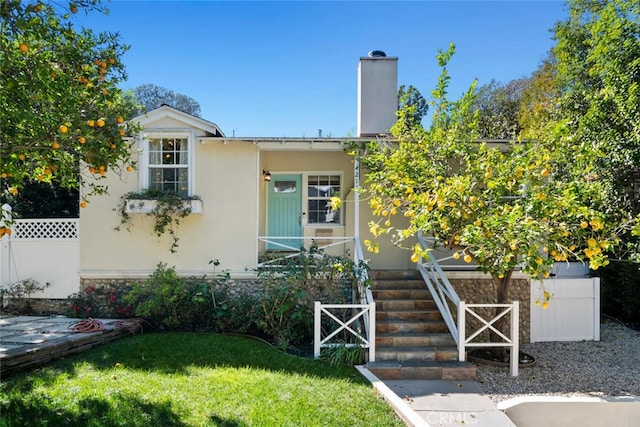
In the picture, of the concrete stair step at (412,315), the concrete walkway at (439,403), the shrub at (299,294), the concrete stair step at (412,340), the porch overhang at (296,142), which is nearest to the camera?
the concrete walkway at (439,403)

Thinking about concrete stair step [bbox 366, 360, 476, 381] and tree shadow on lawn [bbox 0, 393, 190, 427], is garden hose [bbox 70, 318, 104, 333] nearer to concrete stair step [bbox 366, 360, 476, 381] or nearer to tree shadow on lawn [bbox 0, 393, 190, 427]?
tree shadow on lawn [bbox 0, 393, 190, 427]

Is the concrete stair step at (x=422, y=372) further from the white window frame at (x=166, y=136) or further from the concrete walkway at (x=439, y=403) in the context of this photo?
the white window frame at (x=166, y=136)

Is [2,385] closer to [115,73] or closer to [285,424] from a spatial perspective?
[285,424]

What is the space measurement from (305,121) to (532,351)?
14.5m

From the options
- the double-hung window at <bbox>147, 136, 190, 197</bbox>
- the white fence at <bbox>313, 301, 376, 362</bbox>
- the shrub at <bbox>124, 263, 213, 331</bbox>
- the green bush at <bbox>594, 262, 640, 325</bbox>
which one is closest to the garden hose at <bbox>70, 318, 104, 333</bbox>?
the shrub at <bbox>124, 263, 213, 331</bbox>

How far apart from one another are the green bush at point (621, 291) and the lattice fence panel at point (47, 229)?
13816mm

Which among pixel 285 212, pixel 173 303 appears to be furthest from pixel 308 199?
pixel 173 303

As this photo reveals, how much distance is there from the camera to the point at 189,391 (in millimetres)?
4605

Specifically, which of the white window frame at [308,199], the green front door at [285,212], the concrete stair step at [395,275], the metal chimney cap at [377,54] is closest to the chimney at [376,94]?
the metal chimney cap at [377,54]

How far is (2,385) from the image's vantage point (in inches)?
183

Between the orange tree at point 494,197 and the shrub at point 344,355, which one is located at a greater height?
the orange tree at point 494,197

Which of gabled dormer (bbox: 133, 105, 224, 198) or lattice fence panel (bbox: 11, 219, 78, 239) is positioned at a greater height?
gabled dormer (bbox: 133, 105, 224, 198)

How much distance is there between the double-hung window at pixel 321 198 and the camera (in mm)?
10133

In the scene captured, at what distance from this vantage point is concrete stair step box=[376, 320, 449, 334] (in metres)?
6.75
